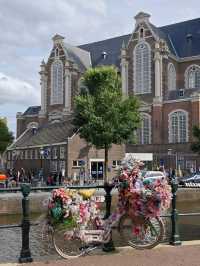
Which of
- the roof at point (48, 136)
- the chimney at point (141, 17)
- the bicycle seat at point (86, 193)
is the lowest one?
the bicycle seat at point (86, 193)

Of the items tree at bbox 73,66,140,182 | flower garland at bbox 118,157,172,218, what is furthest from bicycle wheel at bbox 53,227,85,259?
tree at bbox 73,66,140,182

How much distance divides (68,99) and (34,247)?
64.1 metres

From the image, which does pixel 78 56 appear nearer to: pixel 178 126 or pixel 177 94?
pixel 177 94

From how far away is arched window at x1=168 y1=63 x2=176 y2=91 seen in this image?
6869 cm

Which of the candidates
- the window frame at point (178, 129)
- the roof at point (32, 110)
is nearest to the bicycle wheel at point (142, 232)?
the window frame at point (178, 129)

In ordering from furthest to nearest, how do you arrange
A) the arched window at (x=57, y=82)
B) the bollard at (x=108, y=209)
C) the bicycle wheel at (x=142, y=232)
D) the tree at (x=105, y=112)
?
1. the arched window at (x=57, y=82)
2. the tree at (x=105, y=112)
3. the bollard at (x=108, y=209)
4. the bicycle wheel at (x=142, y=232)

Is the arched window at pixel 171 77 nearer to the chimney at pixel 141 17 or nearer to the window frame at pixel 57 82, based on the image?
the chimney at pixel 141 17

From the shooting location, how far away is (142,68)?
68750 mm

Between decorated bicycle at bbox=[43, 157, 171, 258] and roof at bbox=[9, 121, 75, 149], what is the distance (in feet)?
139

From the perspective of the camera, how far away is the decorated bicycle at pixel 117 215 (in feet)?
24.5

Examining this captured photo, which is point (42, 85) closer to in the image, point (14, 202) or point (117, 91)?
point (117, 91)

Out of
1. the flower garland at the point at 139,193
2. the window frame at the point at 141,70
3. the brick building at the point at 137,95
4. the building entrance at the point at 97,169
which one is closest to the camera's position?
the flower garland at the point at 139,193

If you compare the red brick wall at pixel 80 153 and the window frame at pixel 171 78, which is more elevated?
the window frame at pixel 171 78

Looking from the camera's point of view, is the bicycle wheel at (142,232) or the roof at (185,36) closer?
the bicycle wheel at (142,232)
